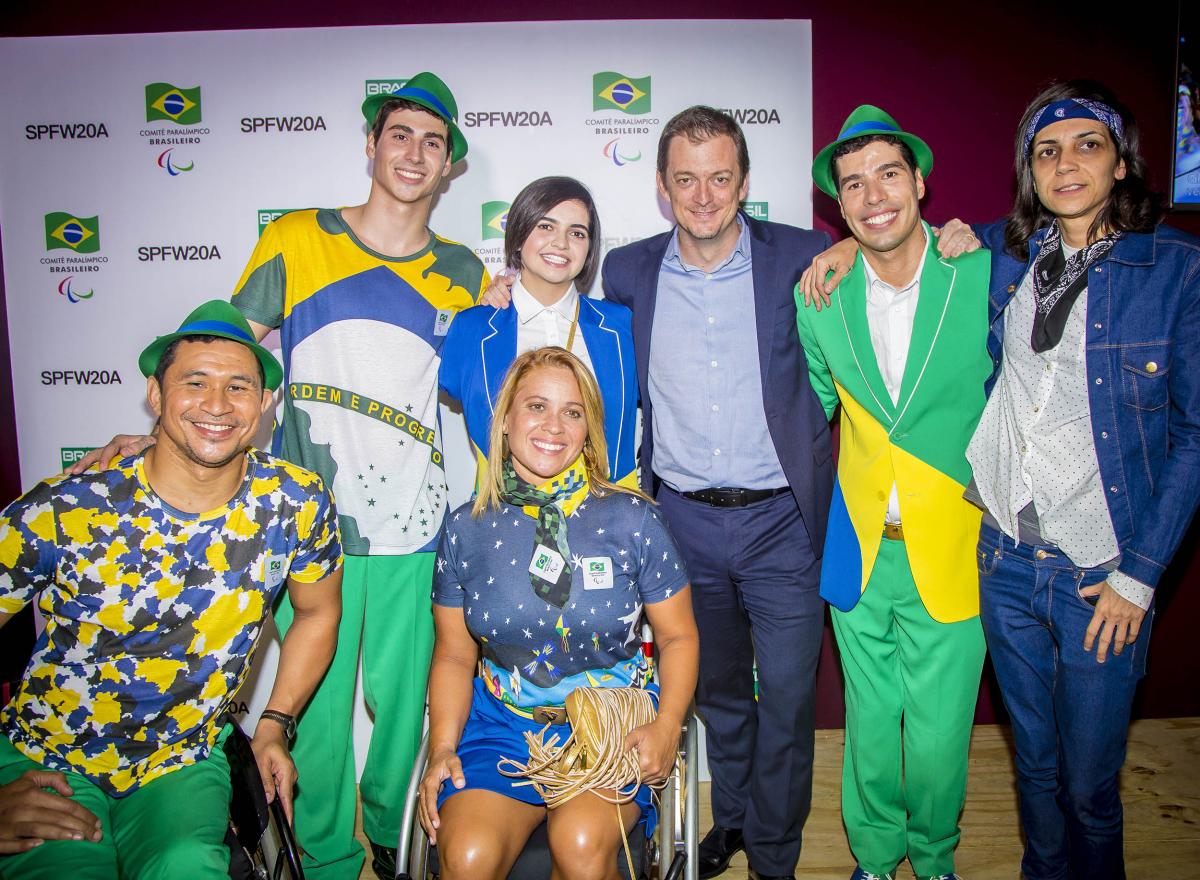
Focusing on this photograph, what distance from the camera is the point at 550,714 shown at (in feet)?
6.36

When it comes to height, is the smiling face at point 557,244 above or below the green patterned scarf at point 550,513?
above

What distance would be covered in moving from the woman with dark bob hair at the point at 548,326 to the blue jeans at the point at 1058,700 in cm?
113

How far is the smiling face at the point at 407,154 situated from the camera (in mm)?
2500

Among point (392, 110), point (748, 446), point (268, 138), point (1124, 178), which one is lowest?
point (748, 446)

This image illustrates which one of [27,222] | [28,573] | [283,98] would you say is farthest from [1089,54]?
[27,222]

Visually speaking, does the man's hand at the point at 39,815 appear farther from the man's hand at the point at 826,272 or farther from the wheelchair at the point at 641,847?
the man's hand at the point at 826,272

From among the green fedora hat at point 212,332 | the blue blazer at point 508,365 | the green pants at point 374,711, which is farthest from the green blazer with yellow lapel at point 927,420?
the green fedora hat at point 212,332

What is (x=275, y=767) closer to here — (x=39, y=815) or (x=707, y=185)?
(x=39, y=815)

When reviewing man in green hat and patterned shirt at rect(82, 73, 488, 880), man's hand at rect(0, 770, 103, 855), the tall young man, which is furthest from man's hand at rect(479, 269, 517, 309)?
man's hand at rect(0, 770, 103, 855)

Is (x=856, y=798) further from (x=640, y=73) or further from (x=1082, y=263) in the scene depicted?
(x=640, y=73)

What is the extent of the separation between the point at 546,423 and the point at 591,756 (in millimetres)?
817

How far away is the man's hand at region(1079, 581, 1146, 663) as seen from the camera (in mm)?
1910

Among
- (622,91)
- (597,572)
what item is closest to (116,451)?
(597,572)

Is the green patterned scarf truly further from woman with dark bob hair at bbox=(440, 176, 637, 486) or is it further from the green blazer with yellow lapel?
the green blazer with yellow lapel
